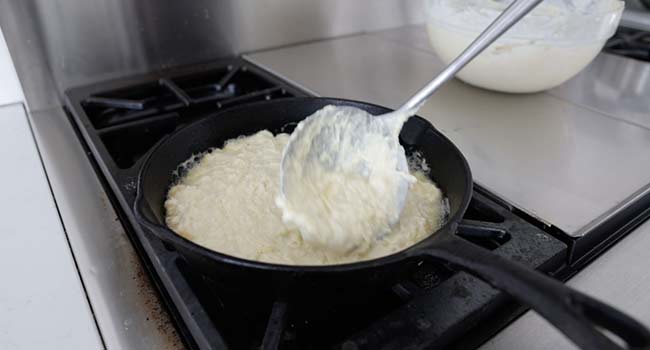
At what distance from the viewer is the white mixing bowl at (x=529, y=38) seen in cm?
77

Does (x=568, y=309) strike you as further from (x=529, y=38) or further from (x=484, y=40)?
(x=529, y=38)

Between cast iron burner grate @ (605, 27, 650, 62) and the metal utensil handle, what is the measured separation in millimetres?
709

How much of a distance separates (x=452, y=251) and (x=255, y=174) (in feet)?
1.00

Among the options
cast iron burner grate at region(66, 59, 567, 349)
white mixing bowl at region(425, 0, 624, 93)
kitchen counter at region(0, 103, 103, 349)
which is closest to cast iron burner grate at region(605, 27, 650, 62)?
white mixing bowl at region(425, 0, 624, 93)

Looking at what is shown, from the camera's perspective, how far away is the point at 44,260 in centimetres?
50

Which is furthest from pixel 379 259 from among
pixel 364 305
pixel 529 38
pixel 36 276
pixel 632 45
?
pixel 632 45

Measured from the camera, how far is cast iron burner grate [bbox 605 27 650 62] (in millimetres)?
1107

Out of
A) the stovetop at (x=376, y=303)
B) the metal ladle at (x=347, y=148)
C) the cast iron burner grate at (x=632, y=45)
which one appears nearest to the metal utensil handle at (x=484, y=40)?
the metal ladle at (x=347, y=148)

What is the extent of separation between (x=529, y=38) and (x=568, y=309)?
611 mm

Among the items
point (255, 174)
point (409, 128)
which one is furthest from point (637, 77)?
point (255, 174)

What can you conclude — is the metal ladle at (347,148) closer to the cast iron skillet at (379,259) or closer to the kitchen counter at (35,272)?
the cast iron skillet at (379,259)

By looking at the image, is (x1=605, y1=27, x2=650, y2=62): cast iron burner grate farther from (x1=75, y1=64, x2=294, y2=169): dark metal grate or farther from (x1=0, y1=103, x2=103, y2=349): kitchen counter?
(x1=0, y1=103, x2=103, y2=349): kitchen counter

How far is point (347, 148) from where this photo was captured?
0.53 meters

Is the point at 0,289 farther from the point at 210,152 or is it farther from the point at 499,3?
the point at 499,3
